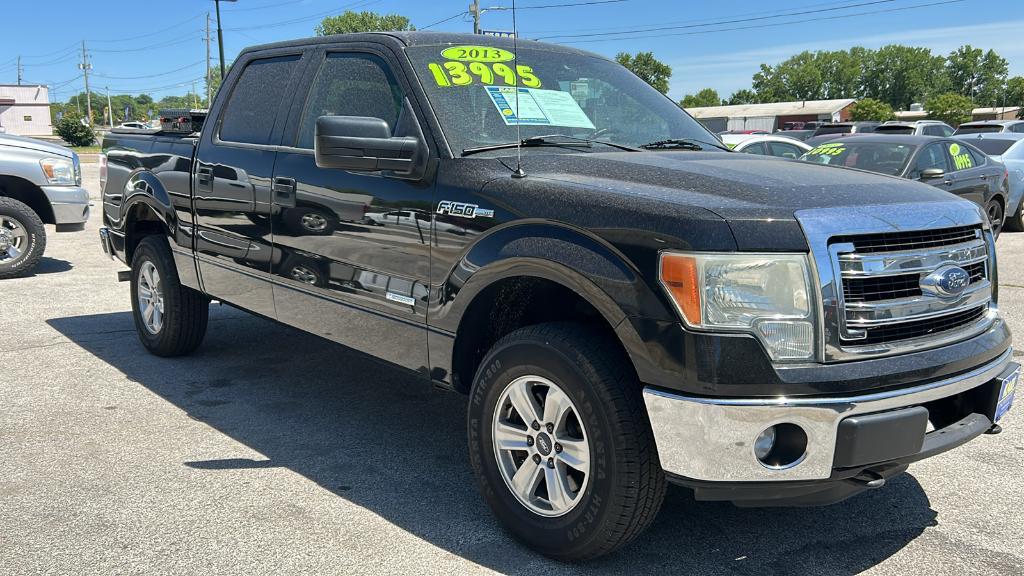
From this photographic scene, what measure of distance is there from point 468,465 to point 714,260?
6.23 ft

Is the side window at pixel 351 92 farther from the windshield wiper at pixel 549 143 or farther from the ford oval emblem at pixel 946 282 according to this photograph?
the ford oval emblem at pixel 946 282

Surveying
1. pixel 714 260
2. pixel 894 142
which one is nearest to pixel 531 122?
pixel 714 260

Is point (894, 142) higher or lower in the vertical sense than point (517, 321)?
higher

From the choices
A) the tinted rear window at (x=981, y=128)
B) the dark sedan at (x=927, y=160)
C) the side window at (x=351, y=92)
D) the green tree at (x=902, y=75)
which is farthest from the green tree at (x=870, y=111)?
the side window at (x=351, y=92)

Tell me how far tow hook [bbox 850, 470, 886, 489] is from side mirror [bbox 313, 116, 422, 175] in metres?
1.96

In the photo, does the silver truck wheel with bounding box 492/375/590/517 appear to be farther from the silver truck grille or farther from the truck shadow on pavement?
the silver truck grille

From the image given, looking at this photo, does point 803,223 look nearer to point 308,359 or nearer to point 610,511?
point 610,511

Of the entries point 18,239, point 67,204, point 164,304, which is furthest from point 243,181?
point 67,204

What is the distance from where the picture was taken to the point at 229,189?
4.72 metres

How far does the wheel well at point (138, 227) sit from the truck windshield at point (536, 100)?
289cm

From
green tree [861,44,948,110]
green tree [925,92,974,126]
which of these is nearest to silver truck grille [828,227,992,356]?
green tree [925,92,974,126]

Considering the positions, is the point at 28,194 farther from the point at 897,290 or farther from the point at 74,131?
the point at 74,131

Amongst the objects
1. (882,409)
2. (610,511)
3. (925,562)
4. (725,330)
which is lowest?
(925,562)

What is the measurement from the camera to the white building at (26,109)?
306 feet
